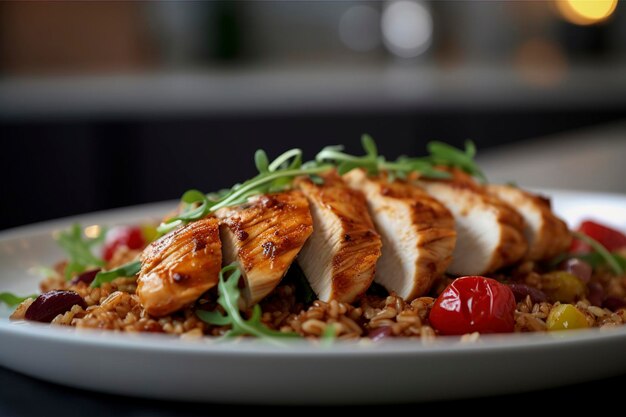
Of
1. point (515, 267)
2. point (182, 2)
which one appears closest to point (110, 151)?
point (182, 2)

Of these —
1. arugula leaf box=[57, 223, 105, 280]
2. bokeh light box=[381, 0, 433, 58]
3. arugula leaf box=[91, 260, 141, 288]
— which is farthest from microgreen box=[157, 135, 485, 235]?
bokeh light box=[381, 0, 433, 58]

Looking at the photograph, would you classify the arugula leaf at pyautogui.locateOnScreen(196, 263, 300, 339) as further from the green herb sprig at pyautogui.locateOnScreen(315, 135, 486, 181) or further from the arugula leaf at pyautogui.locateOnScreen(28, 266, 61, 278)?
the arugula leaf at pyautogui.locateOnScreen(28, 266, 61, 278)

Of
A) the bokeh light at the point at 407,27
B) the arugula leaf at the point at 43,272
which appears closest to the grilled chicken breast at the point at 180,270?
the arugula leaf at the point at 43,272

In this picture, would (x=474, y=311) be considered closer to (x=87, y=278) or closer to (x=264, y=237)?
(x=264, y=237)

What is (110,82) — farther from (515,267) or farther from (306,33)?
(515,267)

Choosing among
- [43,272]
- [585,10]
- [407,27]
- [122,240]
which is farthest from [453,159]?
[585,10]

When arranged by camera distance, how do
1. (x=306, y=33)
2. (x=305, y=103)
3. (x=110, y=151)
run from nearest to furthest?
(x=110, y=151) → (x=305, y=103) → (x=306, y=33)

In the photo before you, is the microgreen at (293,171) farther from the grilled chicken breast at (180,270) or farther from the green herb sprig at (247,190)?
the grilled chicken breast at (180,270)

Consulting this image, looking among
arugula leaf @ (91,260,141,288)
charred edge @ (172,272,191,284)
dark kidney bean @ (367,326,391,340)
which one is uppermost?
charred edge @ (172,272,191,284)
